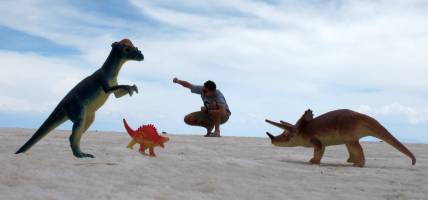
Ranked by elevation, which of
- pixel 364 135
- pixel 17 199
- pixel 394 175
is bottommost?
pixel 17 199

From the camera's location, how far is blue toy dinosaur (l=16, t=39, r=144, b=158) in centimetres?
536

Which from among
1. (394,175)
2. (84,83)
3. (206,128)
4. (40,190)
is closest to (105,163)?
(84,83)

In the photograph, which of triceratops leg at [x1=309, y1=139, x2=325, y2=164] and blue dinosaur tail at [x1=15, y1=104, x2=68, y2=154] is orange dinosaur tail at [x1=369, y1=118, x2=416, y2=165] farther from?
blue dinosaur tail at [x1=15, y1=104, x2=68, y2=154]

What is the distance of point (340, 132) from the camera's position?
642 centimetres

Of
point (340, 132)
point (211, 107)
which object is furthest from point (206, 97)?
point (340, 132)

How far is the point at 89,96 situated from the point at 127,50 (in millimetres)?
658

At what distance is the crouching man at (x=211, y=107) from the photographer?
10781 millimetres

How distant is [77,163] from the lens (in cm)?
494

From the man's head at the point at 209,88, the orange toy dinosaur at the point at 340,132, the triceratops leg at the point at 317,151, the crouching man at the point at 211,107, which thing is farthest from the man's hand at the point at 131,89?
the man's head at the point at 209,88

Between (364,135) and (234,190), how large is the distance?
273cm

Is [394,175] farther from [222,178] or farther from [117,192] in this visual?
[117,192]

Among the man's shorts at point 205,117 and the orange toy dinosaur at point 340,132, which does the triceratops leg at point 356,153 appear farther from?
the man's shorts at point 205,117

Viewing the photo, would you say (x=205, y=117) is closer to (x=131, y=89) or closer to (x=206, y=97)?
(x=206, y=97)

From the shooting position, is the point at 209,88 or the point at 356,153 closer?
the point at 356,153
